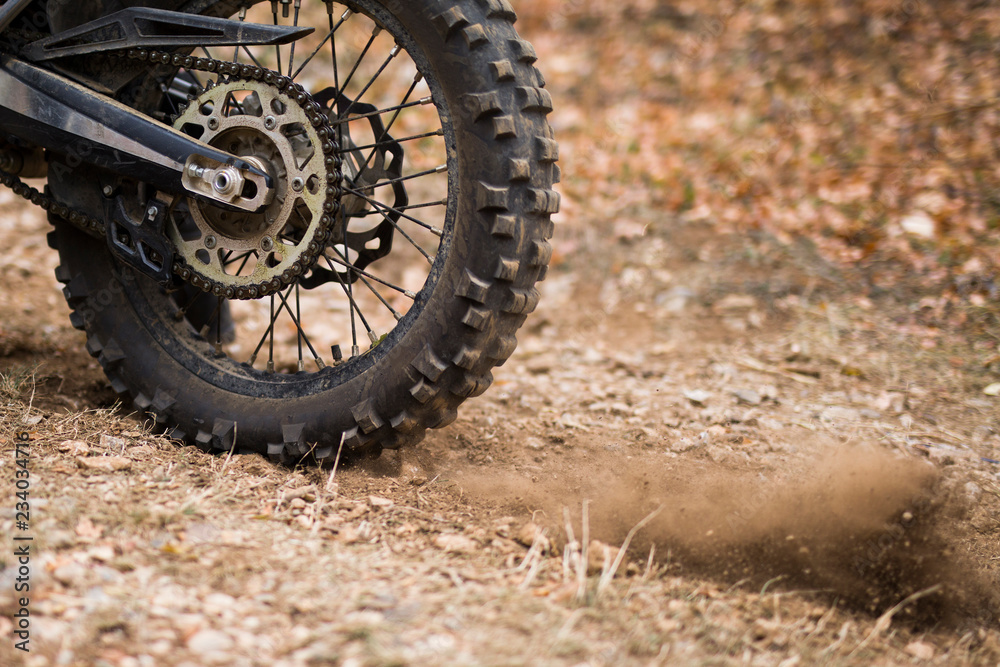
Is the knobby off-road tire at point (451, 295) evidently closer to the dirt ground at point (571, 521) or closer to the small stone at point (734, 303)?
the dirt ground at point (571, 521)

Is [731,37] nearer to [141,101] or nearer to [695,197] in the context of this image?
[695,197]

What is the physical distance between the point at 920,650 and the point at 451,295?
1.45m

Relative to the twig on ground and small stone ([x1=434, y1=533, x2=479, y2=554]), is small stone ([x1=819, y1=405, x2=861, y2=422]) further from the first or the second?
the twig on ground

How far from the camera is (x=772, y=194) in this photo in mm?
5023

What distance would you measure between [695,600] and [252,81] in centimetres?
185

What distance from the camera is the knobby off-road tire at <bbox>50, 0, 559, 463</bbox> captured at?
79.4 inches

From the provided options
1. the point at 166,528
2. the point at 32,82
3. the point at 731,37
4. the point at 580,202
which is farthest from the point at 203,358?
the point at 731,37

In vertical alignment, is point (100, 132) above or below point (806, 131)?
below

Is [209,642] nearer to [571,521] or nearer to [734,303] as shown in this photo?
[571,521]

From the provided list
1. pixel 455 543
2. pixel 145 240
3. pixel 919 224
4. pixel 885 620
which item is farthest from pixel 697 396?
pixel 919 224

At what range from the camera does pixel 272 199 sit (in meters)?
2.22

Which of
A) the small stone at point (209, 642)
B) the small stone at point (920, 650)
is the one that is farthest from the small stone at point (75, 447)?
the small stone at point (920, 650)

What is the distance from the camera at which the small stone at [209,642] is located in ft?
4.77

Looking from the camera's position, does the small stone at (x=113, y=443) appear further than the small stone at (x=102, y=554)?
Yes
